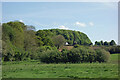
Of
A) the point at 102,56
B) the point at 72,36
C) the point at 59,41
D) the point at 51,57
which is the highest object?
the point at 72,36

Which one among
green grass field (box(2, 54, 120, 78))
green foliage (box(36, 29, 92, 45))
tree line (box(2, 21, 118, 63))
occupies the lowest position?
green grass field (box(2, 54, 120, 78))

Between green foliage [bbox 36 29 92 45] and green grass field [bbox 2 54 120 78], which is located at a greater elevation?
green foliage [bbox 36 29 92 45]

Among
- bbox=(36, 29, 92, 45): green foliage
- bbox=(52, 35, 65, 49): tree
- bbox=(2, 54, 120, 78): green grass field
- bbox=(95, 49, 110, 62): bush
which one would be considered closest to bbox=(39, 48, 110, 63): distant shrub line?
bbox=(95, 49, 110, 62): bush

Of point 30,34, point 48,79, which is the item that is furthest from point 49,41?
point 48,79

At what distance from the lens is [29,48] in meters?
48.8

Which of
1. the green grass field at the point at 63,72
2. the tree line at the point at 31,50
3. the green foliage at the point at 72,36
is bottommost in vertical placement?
the green grass field at the point at 63,72

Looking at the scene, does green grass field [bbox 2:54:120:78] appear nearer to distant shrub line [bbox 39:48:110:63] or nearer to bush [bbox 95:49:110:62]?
distant shrub line [bbox 39:48:110:63]

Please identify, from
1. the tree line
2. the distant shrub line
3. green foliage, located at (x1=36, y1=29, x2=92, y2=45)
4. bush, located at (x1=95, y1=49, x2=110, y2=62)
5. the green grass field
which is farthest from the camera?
green foliage, located at (x1=36, y1=29, x2=92, y2=45)

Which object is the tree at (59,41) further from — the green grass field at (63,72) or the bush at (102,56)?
the green grass field at (63,72)

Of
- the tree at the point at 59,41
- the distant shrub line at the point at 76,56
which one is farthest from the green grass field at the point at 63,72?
the tree at the point at 59,41

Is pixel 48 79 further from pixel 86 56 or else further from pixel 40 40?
pixel 40 40

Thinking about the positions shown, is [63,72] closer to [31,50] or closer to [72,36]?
[31,50]

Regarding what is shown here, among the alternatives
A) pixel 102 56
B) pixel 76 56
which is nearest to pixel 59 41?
pixel 102 56

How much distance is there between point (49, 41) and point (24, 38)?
1257 cm
